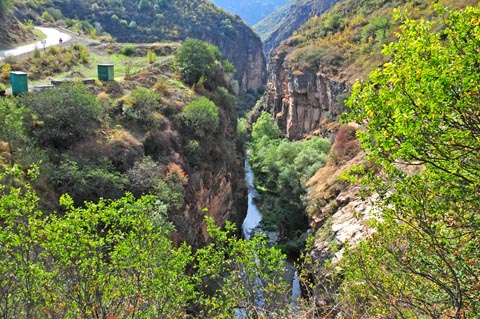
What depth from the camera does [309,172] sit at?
37.5 m

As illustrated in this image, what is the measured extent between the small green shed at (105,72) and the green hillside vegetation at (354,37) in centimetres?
3051

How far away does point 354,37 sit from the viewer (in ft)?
195

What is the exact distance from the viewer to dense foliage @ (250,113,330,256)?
36250mm

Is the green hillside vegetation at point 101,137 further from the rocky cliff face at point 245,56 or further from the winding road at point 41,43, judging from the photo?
the rocky cliff face at point 245,56

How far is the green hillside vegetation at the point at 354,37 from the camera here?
47.7m

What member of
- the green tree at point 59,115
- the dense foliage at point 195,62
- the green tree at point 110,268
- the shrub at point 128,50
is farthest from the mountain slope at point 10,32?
the green tree at point 110,268

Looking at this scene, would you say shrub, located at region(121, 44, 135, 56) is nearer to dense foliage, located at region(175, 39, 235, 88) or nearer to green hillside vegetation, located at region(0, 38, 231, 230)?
dense foliage, located at region(175, 39, 235, 88)

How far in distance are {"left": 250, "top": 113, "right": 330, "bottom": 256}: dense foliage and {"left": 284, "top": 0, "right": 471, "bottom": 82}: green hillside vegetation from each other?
1288 centimetres

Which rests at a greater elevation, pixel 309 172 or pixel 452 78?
pixel 452 78

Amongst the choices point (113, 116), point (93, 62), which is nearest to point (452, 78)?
point (113, 116)

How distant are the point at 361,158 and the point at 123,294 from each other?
24.1 meters

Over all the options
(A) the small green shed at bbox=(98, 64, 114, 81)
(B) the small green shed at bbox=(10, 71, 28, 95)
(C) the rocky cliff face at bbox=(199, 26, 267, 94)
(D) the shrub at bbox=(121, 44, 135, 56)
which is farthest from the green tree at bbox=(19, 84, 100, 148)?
(C) the rocky cliff face at bbox=(199, 26, 267, 94)

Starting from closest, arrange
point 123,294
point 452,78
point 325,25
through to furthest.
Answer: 1. point 452,78
2. point 123,294
3. point 325,25

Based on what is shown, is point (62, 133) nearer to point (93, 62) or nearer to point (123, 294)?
point (123, 294)
